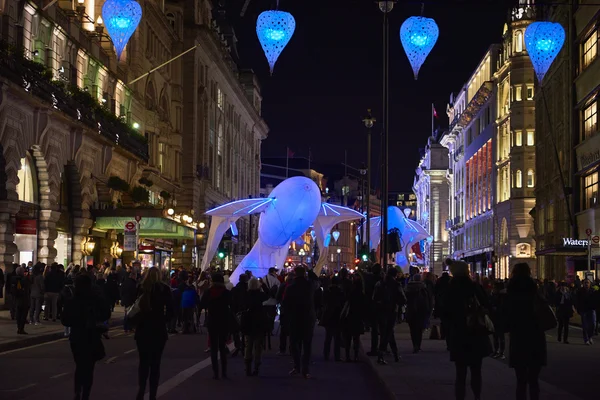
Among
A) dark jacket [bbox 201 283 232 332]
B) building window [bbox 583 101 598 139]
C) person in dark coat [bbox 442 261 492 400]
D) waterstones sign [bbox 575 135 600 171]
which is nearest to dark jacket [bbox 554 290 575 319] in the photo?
dark jacket [bbox 201 283 232 332]

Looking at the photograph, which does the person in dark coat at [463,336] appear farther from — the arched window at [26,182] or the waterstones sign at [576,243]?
the waterstones sign at [576,243]

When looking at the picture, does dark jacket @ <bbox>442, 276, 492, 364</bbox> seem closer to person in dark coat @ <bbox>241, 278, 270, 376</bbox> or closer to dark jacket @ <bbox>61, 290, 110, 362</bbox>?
dark jacket @ <bbox>61, 290, 110, 362</bbox>

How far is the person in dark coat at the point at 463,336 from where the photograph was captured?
39.9ft

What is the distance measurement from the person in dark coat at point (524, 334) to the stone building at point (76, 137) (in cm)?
2257

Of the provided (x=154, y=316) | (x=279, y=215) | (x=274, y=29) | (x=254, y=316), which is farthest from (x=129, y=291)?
(x=279, y=215)

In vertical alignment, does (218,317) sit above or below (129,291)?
below

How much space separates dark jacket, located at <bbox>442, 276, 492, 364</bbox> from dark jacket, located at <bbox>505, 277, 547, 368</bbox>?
34 centimetres

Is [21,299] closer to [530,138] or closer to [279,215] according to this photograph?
[279,215]

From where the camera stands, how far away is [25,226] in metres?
35.7

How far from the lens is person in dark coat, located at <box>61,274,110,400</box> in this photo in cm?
1238

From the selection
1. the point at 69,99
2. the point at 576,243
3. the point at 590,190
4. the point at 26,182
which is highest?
the point at 69,99

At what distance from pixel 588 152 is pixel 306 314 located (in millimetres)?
36416

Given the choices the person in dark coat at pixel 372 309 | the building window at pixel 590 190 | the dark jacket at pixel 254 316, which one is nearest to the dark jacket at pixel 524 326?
the dark jacket at pixel 254 316

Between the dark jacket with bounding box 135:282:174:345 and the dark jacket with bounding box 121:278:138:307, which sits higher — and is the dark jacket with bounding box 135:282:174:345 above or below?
below
